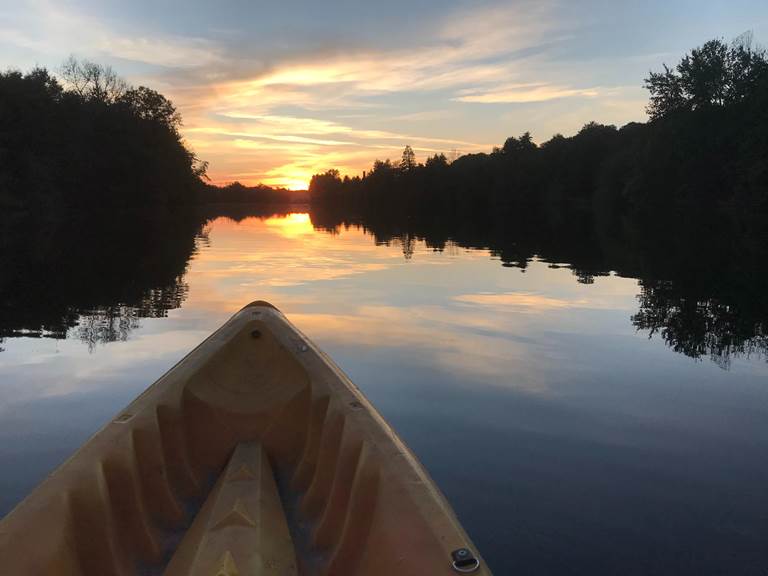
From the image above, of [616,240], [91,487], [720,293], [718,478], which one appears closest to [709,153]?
[616,240]

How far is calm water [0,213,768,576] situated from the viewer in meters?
4.21

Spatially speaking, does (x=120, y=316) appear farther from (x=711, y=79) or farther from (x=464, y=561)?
(x=711, y=79)

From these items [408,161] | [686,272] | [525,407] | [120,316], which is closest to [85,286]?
[120,316]

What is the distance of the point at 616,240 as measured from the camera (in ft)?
93.4

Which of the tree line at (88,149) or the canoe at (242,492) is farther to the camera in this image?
the tree line at (88,149)

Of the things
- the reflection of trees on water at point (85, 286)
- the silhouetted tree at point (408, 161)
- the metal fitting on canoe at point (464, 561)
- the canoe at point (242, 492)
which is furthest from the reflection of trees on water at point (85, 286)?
the silhouetted tree at point (408, 161)

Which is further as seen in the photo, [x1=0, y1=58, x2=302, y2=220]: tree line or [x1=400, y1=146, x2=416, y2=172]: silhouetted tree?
[x1=400, y1=146, x2=416, y2=172]: silhouetted tree

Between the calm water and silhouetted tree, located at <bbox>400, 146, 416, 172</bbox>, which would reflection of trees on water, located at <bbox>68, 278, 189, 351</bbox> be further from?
silhouetted tree, located at <bbox>400, 146, 416, 172</bbox>

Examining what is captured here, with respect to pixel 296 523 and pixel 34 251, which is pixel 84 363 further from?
pixel 34 251

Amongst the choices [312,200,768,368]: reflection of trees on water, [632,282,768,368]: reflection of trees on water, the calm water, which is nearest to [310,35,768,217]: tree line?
[312,200,768,368]: reflection of trees on water

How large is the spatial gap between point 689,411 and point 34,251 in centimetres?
2020

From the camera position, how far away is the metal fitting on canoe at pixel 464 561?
2.25 metres

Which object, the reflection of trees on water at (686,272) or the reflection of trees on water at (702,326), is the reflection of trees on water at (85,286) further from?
the reflection of trees on water at (686,272)

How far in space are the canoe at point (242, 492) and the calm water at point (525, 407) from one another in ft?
3.94
